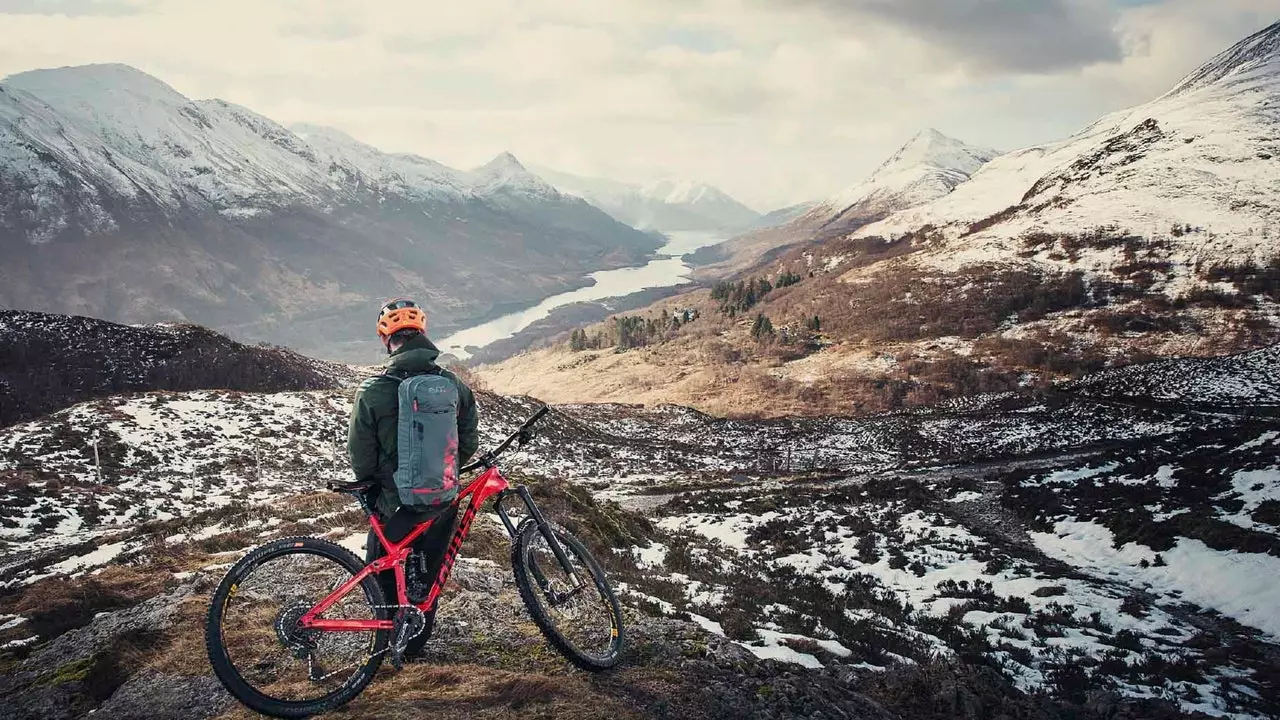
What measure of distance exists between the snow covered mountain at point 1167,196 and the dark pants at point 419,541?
15126cm

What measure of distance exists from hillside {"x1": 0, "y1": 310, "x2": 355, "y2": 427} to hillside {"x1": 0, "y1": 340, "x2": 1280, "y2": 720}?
13322mm

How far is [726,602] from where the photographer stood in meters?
12.4

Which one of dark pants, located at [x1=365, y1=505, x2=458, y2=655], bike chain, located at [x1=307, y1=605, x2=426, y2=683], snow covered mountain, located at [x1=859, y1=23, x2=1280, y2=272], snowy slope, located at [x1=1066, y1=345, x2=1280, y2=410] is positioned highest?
snow covered mountain, located at [x1=859, y1=23, x2=1280, y2=272]

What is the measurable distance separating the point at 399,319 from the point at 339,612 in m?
2.86

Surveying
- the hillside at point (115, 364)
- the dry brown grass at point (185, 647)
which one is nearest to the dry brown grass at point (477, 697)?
the dry brown grass at point (185, 647)

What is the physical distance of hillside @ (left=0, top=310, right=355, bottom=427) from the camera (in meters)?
42.3

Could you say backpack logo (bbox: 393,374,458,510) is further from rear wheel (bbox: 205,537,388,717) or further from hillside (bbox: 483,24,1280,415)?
hillside (bbox: 483,24,1280,415)

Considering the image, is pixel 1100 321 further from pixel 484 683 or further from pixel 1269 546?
pixel 484 683

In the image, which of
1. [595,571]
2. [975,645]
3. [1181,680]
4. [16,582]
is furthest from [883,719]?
[16,582]

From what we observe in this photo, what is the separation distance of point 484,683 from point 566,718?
1051 mm

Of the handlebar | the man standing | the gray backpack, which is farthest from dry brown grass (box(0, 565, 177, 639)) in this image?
the handlebar

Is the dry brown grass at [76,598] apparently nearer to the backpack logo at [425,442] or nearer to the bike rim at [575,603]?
the backpack logo at [425,442]

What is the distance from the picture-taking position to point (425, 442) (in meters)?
5.88

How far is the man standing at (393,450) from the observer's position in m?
5.99
